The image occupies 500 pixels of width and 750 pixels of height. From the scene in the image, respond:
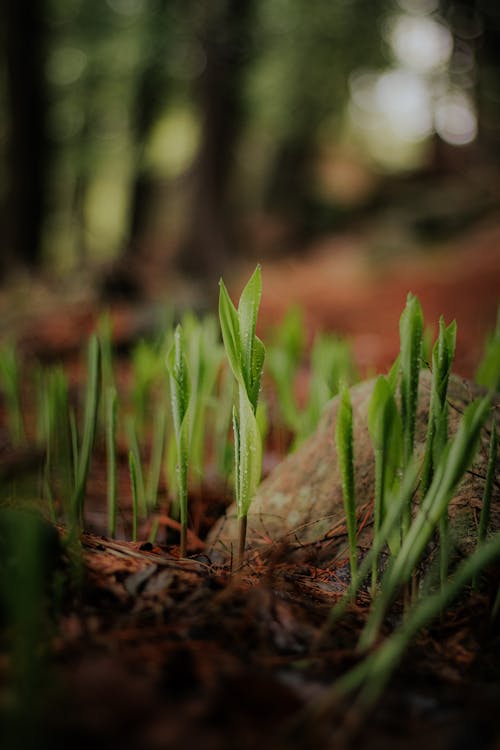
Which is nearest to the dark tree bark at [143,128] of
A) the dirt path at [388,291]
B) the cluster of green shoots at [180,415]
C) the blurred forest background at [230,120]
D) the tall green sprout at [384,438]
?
the blurred forest background at [230,120]

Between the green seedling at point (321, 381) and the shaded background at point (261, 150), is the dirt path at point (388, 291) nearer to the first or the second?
the shaded background at point (261, 150)

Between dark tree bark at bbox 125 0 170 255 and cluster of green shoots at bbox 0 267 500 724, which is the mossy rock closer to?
cluster of green shoots at bbox 0 267 500 724

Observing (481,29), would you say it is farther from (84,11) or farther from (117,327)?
(117,327)

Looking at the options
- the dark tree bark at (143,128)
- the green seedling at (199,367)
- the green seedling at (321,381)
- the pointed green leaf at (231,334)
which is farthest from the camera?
the dark tree bark at (143,128)

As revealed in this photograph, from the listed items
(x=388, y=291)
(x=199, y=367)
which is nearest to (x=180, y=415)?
(x=199, y=367)

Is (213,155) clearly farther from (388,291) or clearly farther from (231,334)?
(231,334)
